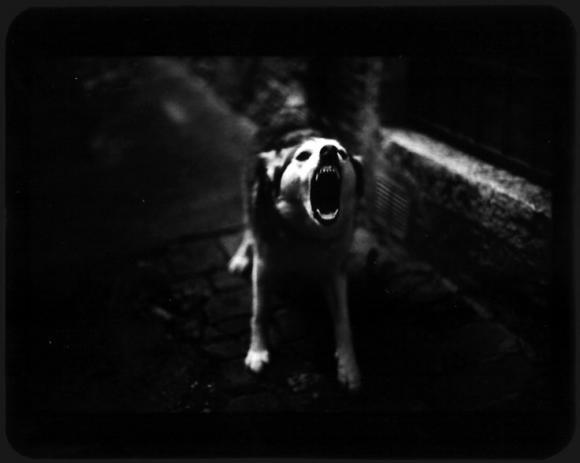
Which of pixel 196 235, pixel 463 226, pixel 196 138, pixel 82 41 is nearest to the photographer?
pixel 82 41

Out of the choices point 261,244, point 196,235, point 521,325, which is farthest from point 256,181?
point 521,325

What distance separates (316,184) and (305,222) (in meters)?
0.18

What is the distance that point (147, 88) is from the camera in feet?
11.9

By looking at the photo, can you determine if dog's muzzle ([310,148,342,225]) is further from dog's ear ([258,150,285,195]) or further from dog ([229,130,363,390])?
dog's ear ([258,150,285,195])

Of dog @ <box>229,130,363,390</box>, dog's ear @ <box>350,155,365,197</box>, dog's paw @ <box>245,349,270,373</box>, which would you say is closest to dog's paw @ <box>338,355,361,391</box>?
dog @ <box>229,130,363,390</box>

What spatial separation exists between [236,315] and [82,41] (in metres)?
1.24

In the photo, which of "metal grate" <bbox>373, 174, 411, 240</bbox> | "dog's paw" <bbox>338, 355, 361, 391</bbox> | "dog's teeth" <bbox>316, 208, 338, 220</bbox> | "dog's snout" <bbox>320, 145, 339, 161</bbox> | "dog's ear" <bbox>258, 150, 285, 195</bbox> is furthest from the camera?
"metal grate" <bbox>373, 174, 411, 240</bbox>

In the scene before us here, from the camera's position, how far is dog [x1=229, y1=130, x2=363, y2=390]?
2.39 meters

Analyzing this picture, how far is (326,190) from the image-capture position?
7.88 ft

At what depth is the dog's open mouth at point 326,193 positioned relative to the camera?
236 centimetres

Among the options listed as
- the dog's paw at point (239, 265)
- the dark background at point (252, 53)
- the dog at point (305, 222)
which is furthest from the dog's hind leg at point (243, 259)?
the dark background at point (252, 53)

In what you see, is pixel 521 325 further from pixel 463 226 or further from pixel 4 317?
pixel 4 317

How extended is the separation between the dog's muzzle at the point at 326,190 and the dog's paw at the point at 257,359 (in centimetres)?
63

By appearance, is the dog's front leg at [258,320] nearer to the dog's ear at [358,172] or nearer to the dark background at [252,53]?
the dark background at [252,53]
